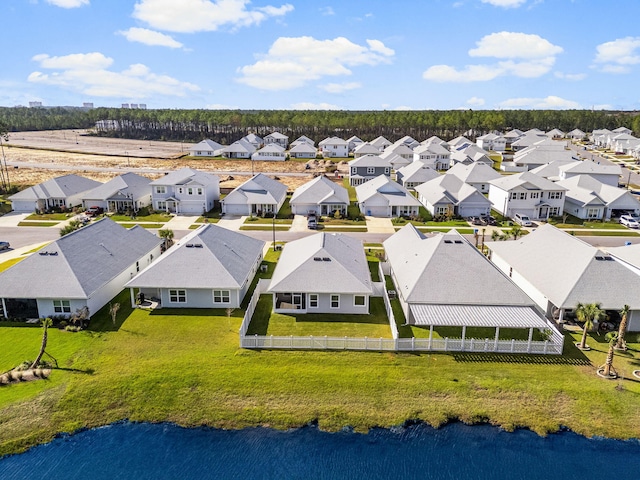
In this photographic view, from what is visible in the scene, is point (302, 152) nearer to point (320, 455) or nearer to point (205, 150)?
point (205, 150)

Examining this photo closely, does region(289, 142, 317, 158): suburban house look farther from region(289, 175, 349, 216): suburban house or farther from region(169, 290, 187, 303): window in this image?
region(169, 290, 187, 303): window

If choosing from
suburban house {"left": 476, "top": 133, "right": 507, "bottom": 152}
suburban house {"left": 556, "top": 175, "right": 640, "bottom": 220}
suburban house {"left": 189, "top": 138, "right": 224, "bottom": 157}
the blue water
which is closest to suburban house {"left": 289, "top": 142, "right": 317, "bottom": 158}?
suburban house {"left": 189, "top": 138, "right": 224, "bottom": 157}

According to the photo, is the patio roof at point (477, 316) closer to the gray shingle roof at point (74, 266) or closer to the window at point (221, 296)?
the window at point (221, 296)

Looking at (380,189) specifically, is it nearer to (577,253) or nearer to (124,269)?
(577,253)

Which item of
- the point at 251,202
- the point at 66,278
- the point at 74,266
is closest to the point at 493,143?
the point at 251,202

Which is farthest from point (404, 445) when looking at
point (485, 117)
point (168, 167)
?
point (485, 117)

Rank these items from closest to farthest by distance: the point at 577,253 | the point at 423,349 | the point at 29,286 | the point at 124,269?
the point at 423,349 → the point at 29,286 → the point at 577,253 → the point at 124,269
